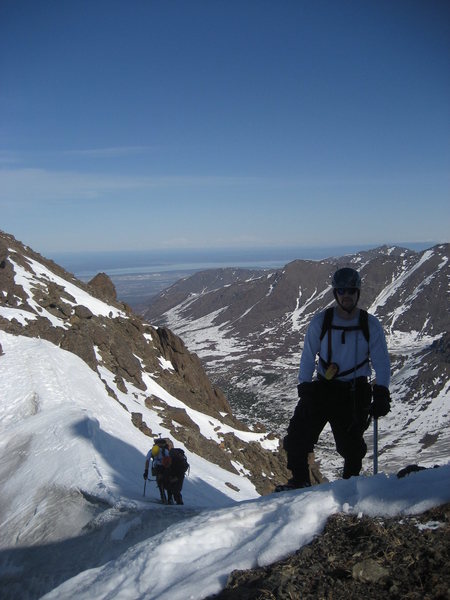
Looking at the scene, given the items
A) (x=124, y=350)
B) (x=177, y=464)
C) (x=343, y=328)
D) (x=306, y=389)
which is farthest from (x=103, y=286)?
(x=343, y=328)

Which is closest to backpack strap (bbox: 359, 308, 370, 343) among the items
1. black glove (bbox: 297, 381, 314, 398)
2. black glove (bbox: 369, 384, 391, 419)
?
black glove (bbox: 369, 384, 391, 419)

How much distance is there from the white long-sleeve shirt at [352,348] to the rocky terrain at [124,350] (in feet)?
68.6

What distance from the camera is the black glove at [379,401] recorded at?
7.16 meters

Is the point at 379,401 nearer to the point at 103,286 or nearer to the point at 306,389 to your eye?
the point at 306,389

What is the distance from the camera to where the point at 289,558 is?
5242 mm

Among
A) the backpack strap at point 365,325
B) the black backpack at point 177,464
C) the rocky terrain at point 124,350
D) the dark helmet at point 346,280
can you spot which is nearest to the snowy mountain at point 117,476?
the rocky terrain at point 124,350

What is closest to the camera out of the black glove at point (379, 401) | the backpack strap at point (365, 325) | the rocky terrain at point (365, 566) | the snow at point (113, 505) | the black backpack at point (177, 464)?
the rocky terrain at point (365, 566)

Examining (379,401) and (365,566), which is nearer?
(365,566)

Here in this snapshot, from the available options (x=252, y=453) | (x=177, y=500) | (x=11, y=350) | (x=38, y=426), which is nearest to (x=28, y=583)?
(x=177, y=500)

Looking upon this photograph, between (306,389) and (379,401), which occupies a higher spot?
(306,389)

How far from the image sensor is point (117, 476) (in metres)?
14.6

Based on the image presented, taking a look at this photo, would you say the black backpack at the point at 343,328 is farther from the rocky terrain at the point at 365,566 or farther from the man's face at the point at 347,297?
the rocky terrain at the point at 365,566

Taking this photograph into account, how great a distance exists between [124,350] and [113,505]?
27851mm

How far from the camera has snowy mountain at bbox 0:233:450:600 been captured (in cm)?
576
